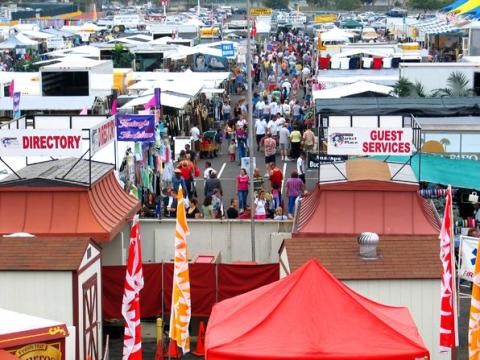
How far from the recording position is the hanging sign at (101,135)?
18.0 meters

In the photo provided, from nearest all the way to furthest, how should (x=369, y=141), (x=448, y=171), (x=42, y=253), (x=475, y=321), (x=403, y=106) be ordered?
(x=475, y=321), (x=42, y=253), (x=369, y=141), (x=448, y=171), (x=403, y=106)

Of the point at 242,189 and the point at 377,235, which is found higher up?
the point at 377,235

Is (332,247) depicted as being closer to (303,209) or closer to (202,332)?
(202,332)

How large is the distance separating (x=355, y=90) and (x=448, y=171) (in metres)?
11.4

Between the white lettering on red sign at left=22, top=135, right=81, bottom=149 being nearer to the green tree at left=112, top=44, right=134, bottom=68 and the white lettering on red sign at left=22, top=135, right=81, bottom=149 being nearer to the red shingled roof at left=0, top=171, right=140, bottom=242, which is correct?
the red shingled roof at left=0, top=171, right=140, bottom=242

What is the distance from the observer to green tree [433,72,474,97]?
31578 mm

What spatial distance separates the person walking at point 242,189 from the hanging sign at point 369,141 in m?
5.88

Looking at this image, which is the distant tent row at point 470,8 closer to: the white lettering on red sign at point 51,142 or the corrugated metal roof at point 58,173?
the corrugated metal roof at point 58,173

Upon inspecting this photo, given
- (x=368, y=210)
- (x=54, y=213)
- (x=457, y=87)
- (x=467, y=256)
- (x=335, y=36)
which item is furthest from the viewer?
(x=335, y=36)

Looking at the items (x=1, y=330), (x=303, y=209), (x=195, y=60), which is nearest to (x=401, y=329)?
(x=1, y=330)

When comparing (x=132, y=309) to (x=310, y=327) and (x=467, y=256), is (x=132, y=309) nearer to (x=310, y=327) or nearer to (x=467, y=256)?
(x=310, y=327)

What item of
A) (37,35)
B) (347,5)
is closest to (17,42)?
(37,35)

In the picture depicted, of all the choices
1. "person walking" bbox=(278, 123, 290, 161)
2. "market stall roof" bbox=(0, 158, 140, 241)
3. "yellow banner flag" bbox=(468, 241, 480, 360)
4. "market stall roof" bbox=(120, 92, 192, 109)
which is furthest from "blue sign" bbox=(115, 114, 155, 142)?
"yellow banner flag" bbox=(468, 241, 480, 360)

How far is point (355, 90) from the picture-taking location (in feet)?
109
